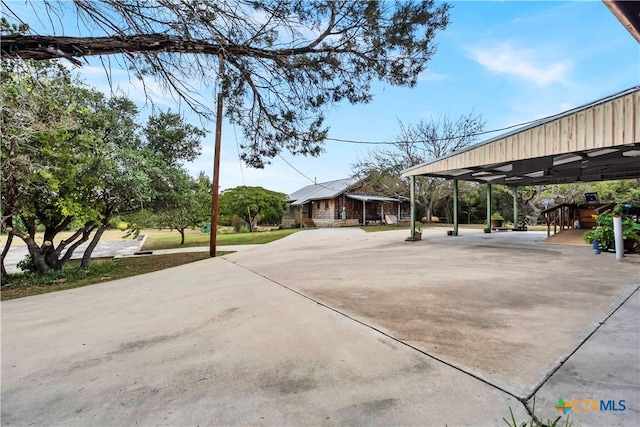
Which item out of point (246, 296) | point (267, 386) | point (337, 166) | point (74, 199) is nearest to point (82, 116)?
point (74, 199)

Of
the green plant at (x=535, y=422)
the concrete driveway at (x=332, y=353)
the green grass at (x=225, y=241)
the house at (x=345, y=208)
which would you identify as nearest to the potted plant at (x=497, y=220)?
the house at (x=345, y=208)

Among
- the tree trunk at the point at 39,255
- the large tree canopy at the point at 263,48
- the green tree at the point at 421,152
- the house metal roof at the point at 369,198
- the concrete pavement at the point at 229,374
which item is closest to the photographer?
the concrete pavement at the point at 229,374

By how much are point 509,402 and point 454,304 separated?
1.78 meters

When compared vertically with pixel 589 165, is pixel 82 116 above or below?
above

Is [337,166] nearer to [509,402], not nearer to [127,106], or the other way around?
[127,106]

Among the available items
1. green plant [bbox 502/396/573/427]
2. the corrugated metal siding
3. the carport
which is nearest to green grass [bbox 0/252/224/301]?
green plant [bbox 502/396/573/427]

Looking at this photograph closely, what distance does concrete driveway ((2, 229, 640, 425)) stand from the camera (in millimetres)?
1589

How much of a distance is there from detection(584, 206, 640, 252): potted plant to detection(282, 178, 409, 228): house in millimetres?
15397

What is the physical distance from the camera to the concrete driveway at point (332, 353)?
159 centimetres

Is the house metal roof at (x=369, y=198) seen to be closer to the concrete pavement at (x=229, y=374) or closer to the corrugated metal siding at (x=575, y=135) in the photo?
the corrugated metal siding at (x=575, y=135)

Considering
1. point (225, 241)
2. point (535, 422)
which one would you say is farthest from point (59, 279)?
point (535, 422)

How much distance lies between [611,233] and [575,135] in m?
2.43

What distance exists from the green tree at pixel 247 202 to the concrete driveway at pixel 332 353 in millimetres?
15740

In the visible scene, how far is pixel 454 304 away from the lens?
3260 millimetres
